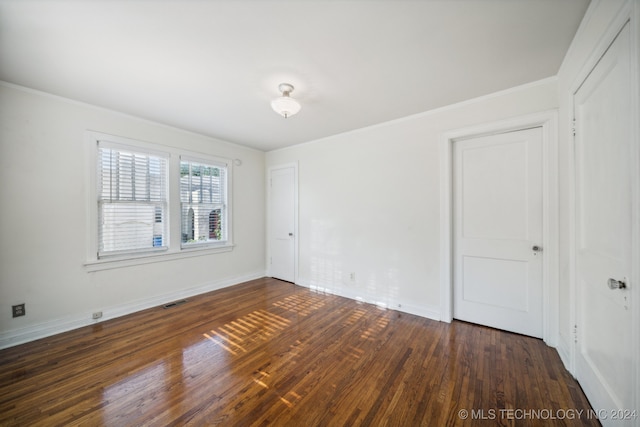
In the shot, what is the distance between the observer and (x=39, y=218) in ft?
8.50

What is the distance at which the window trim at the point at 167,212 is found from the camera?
2.90 m

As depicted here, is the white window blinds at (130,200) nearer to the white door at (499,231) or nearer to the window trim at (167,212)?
the window trim at (167,212)

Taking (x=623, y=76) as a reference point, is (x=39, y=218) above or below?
below

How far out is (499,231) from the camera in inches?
105

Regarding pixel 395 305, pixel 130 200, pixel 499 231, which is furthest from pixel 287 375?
pixel 130 200

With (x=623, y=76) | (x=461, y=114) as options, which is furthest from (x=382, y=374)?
(x=461, y=114)

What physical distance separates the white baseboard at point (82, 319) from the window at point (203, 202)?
0.75 meters

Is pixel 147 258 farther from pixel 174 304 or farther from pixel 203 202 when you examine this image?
pixel 203 202

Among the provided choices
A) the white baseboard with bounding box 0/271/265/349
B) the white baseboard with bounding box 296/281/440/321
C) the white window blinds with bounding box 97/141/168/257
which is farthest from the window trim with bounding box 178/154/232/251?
the white baseboard with bounding box 296/281/440/321

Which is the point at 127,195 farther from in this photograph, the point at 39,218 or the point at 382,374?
the point at 382,374

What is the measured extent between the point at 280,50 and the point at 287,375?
2.67 meters

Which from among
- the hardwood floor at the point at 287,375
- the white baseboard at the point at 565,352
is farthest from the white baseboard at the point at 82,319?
the white baseboard at the point at 565,352

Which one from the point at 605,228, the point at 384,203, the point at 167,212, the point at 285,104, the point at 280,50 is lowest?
the point at 605,228

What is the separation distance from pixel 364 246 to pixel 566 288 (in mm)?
2153
